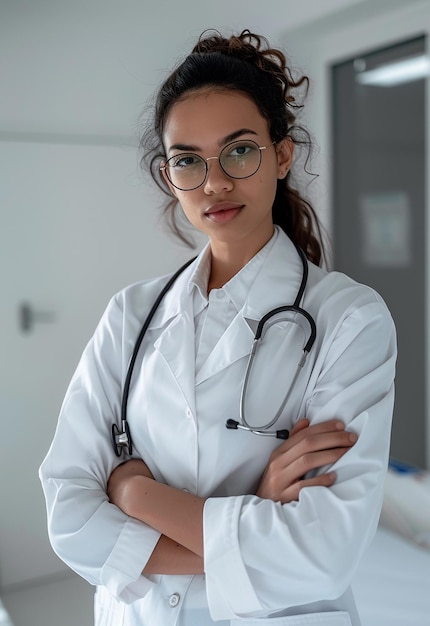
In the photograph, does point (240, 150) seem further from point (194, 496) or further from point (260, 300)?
point (194, 496)

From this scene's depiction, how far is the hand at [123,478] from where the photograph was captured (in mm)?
1131

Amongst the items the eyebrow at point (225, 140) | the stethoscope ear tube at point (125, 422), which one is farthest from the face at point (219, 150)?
the stethoscope ear tube at point (125, 422)

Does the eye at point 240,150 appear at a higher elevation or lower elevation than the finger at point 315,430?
higher

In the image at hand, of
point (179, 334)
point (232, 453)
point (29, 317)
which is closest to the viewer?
point (232, 453)

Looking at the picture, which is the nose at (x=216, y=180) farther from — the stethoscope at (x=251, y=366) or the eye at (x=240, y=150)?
the stethoscope at (x=251, y=366)

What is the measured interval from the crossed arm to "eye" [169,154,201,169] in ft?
1.39

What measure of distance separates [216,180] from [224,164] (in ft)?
0.11

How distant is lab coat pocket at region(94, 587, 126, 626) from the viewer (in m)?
1.22

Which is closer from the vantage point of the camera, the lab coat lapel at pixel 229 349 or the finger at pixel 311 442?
the finger at pixel 311 442

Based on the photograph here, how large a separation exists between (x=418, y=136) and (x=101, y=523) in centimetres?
203

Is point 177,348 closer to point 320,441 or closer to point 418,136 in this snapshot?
point 320,441

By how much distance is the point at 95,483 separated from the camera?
118 cm

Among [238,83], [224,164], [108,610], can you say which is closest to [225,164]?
[224,164]

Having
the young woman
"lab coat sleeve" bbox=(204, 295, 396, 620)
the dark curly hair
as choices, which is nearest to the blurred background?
the dark curly hair
